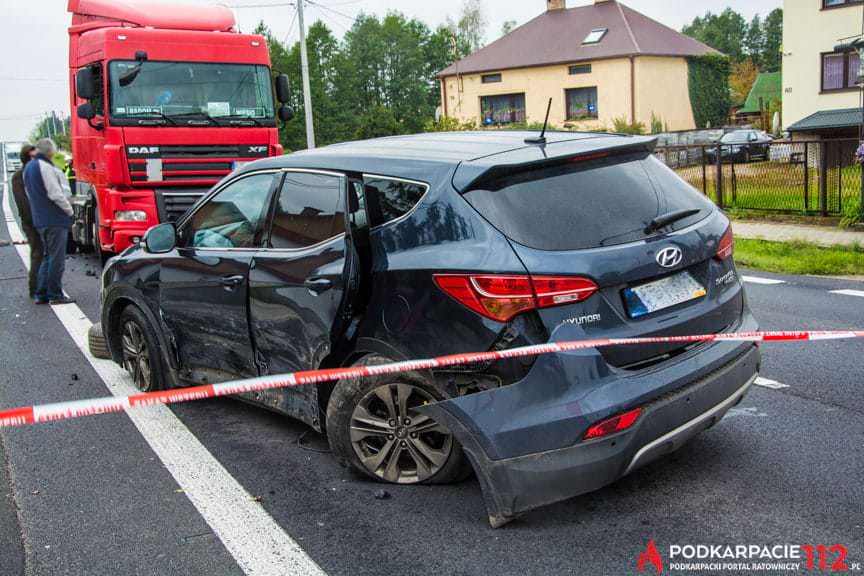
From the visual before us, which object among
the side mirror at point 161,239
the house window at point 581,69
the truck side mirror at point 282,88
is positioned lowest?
the side mirror at point 161,239

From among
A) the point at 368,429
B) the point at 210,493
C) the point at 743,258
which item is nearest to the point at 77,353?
the point at 210,493

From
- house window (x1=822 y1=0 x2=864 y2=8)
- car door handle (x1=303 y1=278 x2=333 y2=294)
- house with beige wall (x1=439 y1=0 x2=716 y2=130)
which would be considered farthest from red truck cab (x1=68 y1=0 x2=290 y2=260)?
house with beige wall (x1=439 y1=0 x2=716 y2=130)

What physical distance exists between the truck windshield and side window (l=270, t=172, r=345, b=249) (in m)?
7.87

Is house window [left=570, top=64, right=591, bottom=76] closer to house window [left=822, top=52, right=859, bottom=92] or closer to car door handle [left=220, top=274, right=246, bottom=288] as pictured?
house window [left=822, top=52, right=859, bottom=92]

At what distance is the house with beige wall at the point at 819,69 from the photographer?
112 ft

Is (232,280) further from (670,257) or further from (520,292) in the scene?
(670,257)

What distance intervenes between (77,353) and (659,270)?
224 inches

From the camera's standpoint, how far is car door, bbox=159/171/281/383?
519cm

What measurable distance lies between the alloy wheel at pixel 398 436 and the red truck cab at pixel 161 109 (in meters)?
8.42

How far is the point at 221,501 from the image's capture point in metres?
4.50

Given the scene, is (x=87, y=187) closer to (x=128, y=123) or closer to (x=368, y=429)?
(x=128, y=123)

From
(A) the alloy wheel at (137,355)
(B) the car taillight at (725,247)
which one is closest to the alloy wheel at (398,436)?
(B) the car taillight at (725,247)

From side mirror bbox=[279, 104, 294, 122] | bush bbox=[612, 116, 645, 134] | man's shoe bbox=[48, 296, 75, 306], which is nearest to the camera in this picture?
man's shoe bbox=[48, 296, 75, 306]

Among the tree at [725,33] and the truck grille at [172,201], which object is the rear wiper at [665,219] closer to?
the truck grille at [172,201]
